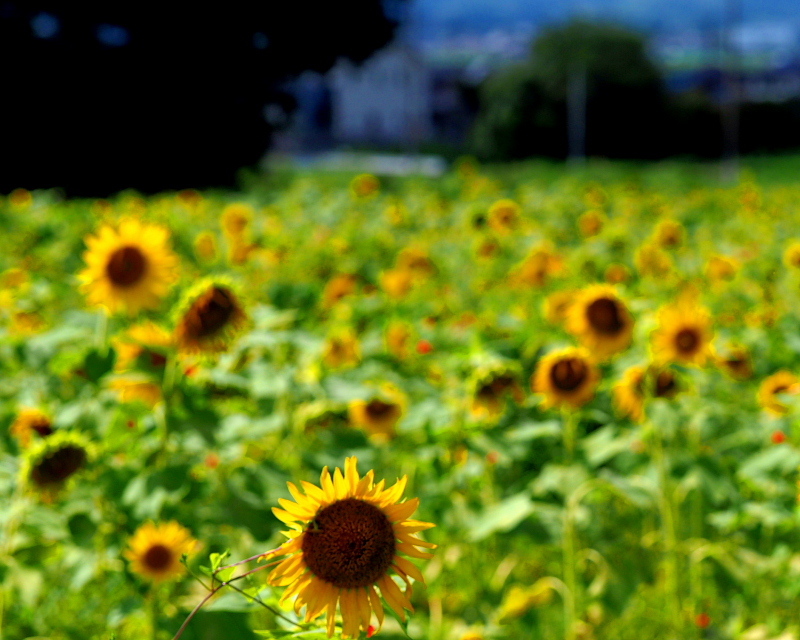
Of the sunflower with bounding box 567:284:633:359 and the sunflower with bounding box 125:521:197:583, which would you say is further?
the sunflower with bounding box 567:284:633:359

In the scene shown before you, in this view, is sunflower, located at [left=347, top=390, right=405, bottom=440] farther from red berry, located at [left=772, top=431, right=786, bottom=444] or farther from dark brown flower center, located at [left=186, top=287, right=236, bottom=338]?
red berry, located at [left=772, top=431, right=786, bottom=444]

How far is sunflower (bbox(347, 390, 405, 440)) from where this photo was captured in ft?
8.04

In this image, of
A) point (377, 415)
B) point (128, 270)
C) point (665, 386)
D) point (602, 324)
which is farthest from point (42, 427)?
point (665, 386)

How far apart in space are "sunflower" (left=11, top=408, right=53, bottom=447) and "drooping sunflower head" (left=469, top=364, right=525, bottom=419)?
80cm

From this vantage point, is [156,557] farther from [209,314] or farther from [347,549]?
[347,549]

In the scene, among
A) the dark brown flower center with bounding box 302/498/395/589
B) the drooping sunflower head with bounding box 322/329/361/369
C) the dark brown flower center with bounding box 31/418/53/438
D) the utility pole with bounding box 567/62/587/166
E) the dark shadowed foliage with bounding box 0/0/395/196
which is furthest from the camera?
the utility pole with bounding box 567/62/587/166

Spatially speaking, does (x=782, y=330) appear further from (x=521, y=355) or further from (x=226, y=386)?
(x=226, y=386)

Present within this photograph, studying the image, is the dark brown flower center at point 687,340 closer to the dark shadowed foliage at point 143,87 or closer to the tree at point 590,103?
the dark shadowed foliage at point 143,87

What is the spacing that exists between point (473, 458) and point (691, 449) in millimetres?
513

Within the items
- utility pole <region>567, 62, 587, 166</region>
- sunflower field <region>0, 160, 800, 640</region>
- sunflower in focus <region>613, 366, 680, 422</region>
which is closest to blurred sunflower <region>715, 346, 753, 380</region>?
sunflower field <region>0, 160, 800, 640</region>

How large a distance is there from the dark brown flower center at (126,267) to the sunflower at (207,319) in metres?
0.30

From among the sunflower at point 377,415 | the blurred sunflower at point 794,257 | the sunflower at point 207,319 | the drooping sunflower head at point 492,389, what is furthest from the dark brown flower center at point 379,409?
the blurred sunflower at point 794,257

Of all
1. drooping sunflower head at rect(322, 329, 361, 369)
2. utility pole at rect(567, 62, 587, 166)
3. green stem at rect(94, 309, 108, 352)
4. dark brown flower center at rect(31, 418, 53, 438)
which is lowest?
utility pole at rect(567, 62, 587, 166)

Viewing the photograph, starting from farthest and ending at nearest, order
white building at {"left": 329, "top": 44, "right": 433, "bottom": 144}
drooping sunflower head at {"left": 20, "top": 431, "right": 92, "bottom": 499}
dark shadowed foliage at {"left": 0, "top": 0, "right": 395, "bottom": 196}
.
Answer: white building at {"left": 329, "top": 44, "right": 433, "bottom": 144}
dark shadowed foliage at {"left": 0, "top": 0, "right": 395, "bottom": 196}
drooping sunflower head at {"left": 20, "top": 431, "right": 92, "bottom": 499}
